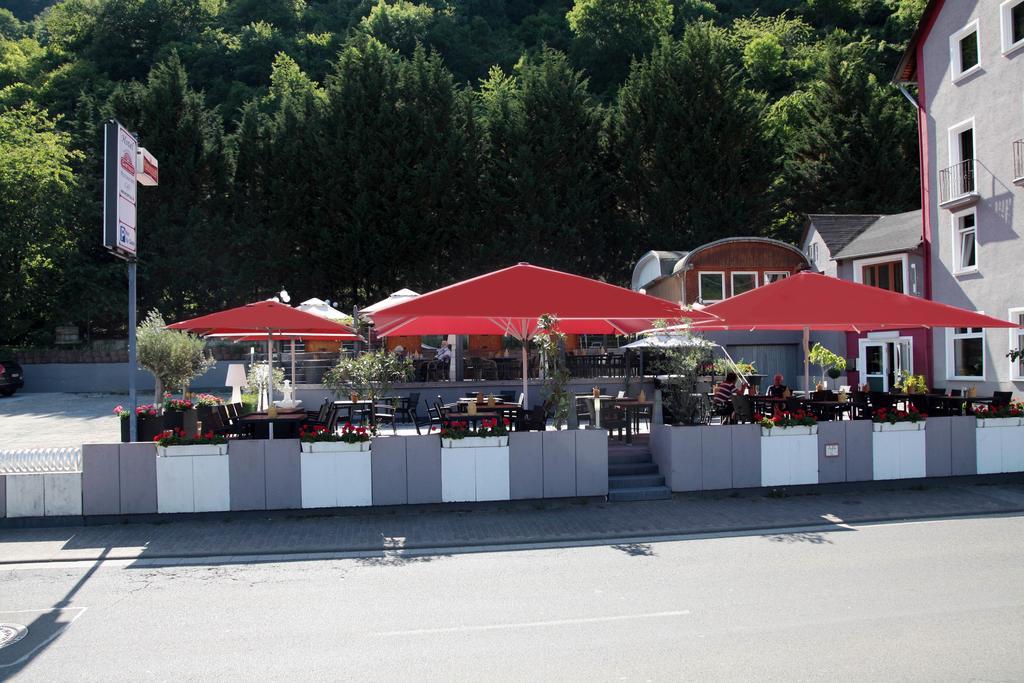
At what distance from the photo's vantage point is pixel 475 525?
959 cm

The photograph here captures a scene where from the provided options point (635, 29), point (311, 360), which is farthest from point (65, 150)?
point (635, 29)

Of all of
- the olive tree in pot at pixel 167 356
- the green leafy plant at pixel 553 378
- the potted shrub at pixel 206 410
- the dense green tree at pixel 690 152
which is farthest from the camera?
the dense green tree at pixel 690 152

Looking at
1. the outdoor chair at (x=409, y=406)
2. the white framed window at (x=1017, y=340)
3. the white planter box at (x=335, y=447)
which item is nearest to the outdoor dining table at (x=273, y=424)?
the white planter box at (x=335, y=447)

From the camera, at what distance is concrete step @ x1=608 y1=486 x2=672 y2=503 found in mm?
10781

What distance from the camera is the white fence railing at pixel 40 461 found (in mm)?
9547

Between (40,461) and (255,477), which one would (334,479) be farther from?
(40,461)

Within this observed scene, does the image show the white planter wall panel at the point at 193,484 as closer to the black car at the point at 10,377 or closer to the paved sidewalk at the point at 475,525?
the paved sidewalk at the point at 475,525

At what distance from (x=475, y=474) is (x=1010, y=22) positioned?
19525 mm

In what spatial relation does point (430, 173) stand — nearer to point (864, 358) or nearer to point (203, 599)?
point (864, 358)

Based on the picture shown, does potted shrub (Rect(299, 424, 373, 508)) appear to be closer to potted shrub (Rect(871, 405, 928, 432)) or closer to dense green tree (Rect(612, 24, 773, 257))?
potted shrub (Rect(871, 405, 928, 432))

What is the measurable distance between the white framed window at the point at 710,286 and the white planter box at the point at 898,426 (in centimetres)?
1737

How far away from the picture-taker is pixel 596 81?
4781cm

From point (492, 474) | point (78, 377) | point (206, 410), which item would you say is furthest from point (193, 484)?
point (78, 377)

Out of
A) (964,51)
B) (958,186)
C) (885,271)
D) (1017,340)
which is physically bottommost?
(1017,340)
